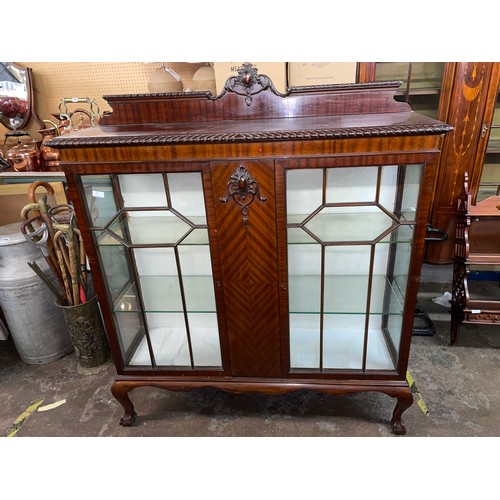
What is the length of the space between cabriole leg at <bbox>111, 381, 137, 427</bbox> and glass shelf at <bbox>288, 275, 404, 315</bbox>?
0.78m

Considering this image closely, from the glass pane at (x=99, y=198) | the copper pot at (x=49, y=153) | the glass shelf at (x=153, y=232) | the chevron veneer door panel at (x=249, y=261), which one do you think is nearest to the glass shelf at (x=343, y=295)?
the chevron veneer door panel at (x=249, y=261)

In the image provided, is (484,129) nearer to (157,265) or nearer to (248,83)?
(248,83)

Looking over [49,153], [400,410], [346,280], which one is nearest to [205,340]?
[346,280]

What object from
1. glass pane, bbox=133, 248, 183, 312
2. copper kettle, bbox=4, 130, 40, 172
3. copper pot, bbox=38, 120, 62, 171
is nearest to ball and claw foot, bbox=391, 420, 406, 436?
glass pane, bbox=133, 248, 183, 312

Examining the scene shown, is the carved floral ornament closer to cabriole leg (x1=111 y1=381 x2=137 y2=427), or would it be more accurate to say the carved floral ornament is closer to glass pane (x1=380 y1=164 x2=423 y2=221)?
glass pane (x1=380 y1=164 x2=423 y2=221)

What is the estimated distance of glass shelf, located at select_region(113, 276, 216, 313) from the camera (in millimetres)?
1396

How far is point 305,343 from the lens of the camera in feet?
4.81

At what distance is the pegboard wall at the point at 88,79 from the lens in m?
2.13

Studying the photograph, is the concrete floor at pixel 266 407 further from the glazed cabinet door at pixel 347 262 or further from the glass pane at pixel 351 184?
the glass pane at pixel 351 184

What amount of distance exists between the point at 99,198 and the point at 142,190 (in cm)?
16

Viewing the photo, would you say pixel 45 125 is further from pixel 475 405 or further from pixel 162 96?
pixel 475 405

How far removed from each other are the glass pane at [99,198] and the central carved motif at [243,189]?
15.9 inches

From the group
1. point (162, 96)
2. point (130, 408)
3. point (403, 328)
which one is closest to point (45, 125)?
point (162, 96)

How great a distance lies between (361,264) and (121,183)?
0.90 metres
